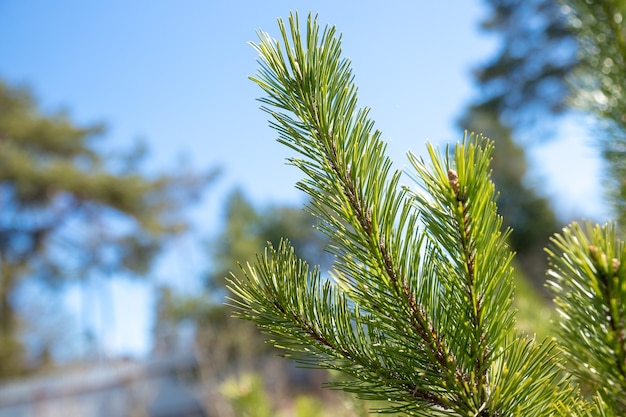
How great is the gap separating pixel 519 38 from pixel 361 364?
11.2 metres

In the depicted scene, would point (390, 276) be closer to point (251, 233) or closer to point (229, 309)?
point (229, 309)

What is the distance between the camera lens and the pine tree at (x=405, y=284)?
469 mm

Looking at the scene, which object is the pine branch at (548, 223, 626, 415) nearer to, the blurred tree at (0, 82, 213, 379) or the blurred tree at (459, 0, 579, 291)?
the blurred tree at (459, 0, 579, 291)

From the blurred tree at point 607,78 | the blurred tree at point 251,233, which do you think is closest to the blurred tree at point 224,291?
the blurred tree at point 251,233

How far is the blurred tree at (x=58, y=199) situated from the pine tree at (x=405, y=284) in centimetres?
1440

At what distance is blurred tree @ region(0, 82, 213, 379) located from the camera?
45.9 feet

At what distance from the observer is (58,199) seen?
15016mm

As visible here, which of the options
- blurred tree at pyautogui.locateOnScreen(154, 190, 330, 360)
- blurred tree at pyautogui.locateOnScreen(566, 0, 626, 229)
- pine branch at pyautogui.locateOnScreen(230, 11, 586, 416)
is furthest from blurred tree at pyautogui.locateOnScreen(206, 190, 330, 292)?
pine branch at pyautogui.locateOnScreen(230, 11, 586, 416)

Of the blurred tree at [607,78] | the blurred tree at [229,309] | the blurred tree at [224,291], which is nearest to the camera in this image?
the blurred tree at [607,78]

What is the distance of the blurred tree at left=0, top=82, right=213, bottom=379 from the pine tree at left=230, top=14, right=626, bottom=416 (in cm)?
1440

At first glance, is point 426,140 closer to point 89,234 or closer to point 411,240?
point 411,240

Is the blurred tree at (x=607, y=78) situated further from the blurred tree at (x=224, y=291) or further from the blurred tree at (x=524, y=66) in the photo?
the blurred tree at (x=224, y=291)

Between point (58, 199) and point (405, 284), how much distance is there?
1608 cm

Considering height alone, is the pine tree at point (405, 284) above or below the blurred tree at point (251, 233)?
below
